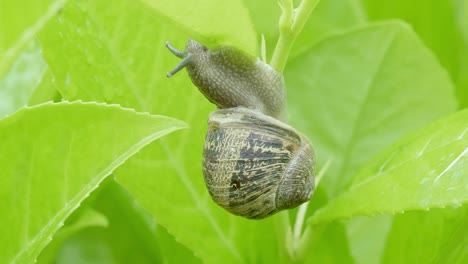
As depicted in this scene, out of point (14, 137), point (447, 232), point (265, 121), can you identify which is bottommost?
point (447, 232)

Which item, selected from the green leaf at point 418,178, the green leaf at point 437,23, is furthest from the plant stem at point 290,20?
the green leaf at point 437,23

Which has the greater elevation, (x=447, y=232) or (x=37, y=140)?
(x=37, y=140)

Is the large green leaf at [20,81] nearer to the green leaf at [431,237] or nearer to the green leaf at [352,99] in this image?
the green leaf at [352,99]

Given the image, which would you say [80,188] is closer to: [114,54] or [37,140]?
[37,140]

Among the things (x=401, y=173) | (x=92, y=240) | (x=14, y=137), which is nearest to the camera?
(x=14, y=137)

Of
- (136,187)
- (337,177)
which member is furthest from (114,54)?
(337,177)

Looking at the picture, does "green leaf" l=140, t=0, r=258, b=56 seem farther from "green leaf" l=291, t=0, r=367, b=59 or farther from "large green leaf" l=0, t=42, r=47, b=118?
"green leaf" l=291, t=0, r=367, b=59

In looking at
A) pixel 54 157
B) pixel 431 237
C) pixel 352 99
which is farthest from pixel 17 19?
pixel 352 99

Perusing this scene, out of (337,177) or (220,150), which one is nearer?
(220,150)

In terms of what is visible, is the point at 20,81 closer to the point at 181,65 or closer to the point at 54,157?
the point at 181,65
